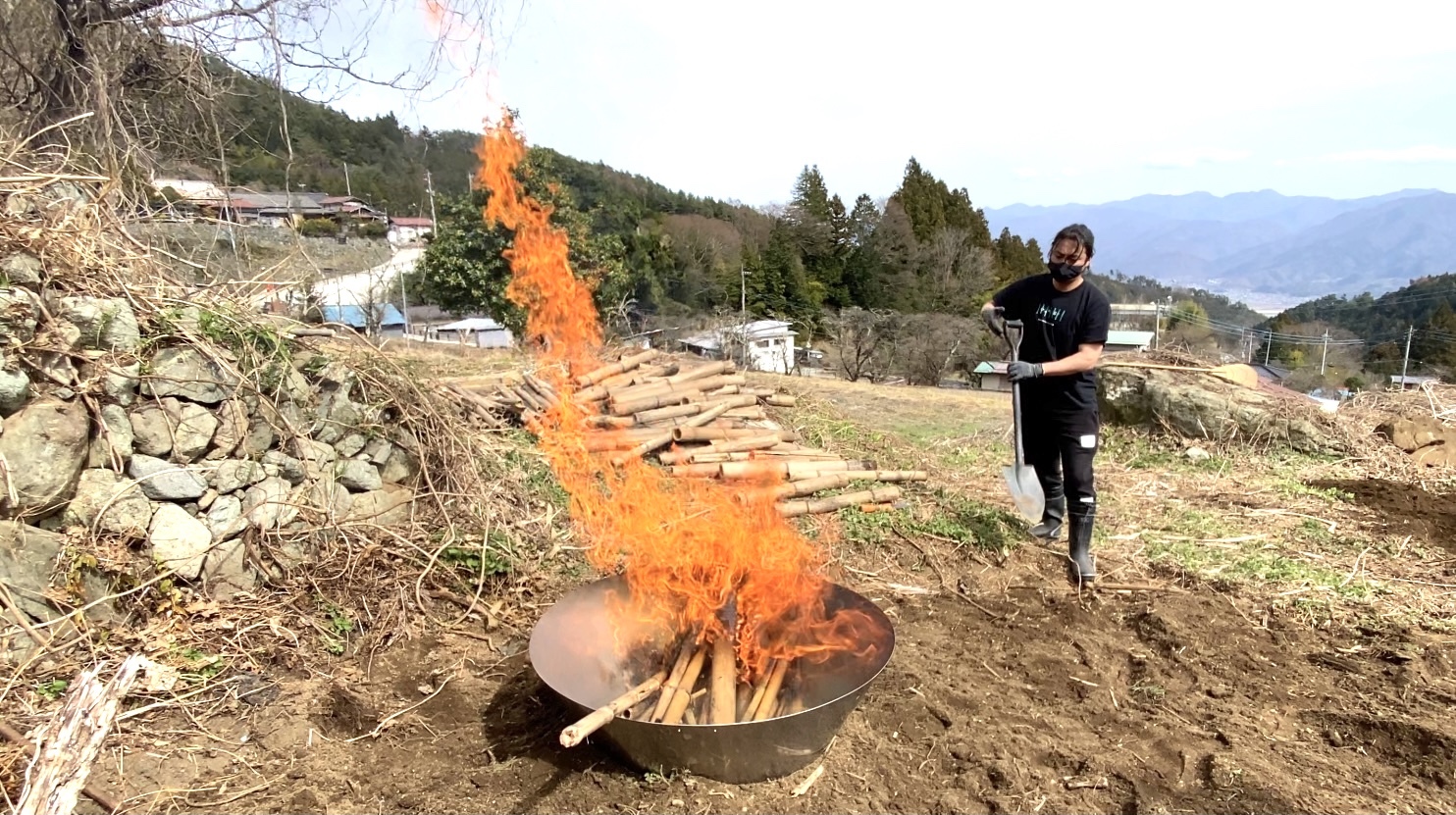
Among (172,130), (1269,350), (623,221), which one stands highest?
(623,221)

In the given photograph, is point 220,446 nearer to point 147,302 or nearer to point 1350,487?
point 147,302

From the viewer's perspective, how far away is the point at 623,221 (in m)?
38.8

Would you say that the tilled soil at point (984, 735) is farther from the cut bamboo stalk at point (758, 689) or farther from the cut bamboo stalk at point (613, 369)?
the cut bamboo stalk at point (613, 369)

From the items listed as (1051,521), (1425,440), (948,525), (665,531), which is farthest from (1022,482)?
(1425,440)

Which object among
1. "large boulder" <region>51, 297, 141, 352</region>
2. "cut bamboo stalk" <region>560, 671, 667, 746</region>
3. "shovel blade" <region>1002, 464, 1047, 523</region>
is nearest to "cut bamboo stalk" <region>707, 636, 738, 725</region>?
"cut bamboo stalk" <region>560, 671, 667, 746</region>

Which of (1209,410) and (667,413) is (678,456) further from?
(1209,410)

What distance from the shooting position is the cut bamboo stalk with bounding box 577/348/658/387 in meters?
8.63

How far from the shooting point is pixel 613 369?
9.05 meters

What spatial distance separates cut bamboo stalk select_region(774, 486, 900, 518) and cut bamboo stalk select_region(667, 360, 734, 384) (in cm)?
322

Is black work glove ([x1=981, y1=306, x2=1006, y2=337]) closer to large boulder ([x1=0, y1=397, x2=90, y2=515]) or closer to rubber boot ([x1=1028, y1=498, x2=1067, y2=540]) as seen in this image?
rubber boot ([x1=1028, y1=498, x2=1067, y2=540])

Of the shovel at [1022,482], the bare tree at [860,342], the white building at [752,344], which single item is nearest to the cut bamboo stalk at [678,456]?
the shovel at [1022,482]

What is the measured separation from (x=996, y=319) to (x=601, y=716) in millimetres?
3692

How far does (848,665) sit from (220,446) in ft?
11.8

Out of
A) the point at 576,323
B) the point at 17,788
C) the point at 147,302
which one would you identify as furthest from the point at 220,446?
the point at 576,323
